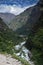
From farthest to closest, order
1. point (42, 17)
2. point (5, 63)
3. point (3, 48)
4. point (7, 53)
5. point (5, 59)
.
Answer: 1. point (42, 17)
2. point (3, 48)
3. point (7, 53)
4. point (5, 59)
5. point (5, 63)

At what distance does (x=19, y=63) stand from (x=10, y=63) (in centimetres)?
28

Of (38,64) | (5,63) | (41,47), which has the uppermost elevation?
(41,47)

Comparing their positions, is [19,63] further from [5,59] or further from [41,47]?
[41,47]

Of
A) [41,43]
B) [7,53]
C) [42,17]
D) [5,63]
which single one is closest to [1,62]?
[5,63]

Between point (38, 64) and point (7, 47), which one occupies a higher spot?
point (38, 64)

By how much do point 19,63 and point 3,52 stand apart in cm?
206

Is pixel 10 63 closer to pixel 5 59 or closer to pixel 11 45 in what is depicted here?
pixel 5 59

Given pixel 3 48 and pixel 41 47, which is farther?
pixel 41 47

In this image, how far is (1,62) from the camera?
803 centimetres

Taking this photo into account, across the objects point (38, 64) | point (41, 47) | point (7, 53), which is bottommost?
point (7, 53)

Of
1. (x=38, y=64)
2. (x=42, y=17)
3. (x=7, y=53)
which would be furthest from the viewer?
(x=42, y=17)

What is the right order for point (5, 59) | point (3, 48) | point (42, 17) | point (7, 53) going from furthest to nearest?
point (42, 17) < point (3, 48) < point (7, 53) < point (5, 59)

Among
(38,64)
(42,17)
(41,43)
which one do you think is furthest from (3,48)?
(42,17)

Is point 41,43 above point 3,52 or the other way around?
above
